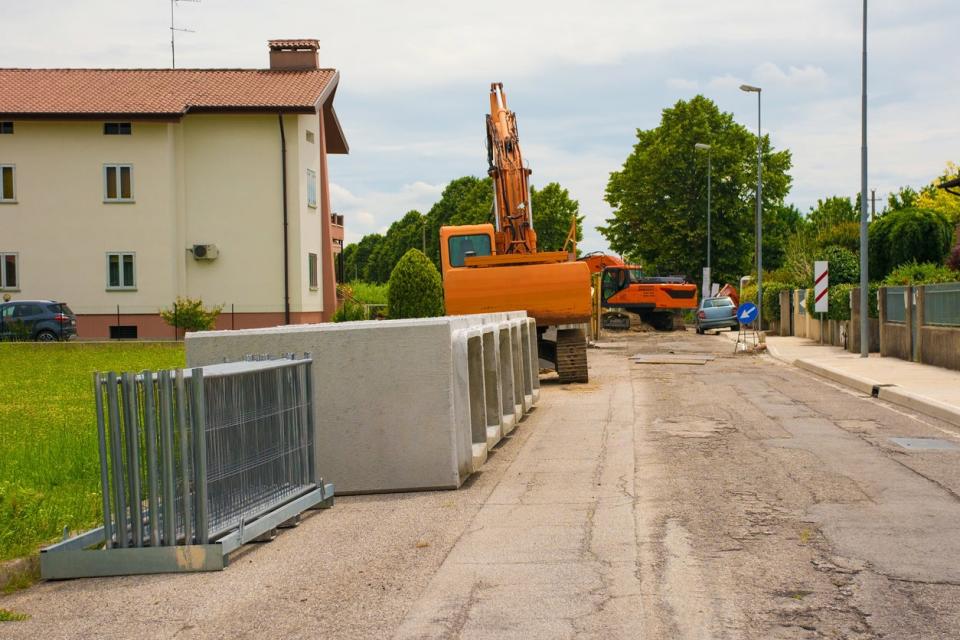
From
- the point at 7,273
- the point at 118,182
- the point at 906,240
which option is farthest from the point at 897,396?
the point at 7,273

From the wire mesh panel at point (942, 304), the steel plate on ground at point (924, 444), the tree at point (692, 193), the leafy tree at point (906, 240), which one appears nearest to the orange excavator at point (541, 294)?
the wire mesh panel at point (942, 304)

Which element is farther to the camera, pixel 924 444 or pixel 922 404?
pixel 922 404

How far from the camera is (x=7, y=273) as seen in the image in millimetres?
42156

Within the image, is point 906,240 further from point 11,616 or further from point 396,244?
point 396,244

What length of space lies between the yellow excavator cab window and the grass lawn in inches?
247

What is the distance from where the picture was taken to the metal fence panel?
26906 millimetres

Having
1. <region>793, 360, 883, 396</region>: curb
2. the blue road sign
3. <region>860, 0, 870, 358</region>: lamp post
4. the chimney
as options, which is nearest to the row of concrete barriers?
<region>793, 360, 883, 396</region>: curb

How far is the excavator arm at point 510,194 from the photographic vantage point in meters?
25.6

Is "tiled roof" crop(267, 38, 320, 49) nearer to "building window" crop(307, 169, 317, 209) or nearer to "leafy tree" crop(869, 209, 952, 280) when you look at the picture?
"building window" crop(307, 169, 317, 209)

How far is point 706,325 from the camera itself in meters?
49.8

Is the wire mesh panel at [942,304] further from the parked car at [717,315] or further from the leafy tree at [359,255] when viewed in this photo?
the leafy tree at [359,255]

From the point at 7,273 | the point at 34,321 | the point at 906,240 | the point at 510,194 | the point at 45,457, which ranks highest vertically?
the point at 510,194

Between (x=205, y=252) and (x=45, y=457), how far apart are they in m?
32.2

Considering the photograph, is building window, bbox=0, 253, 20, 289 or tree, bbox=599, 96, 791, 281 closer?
building window, bbox=0, 253, 20, 289
